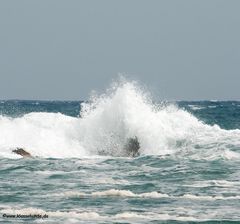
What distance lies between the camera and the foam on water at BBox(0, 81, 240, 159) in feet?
98.0

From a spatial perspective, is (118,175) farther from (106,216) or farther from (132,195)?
(106,216)

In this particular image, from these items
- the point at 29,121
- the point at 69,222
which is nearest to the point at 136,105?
the point at 29,121

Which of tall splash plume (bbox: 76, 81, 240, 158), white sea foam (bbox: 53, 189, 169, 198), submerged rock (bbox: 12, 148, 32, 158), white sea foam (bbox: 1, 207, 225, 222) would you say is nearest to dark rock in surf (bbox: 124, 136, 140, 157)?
tall splash plume (bbox: 76, 81, 240, 158)

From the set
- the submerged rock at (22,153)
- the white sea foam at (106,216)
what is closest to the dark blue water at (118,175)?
the white sea foam at (106,216)

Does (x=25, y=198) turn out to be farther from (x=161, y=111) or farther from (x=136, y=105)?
(x=161, y=111)

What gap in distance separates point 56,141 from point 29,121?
5.18 metres

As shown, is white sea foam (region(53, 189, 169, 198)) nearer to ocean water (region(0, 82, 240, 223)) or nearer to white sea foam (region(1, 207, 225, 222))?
ocean water (region(0, 82, 240, 223))

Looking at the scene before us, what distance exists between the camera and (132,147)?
3056 centimetres

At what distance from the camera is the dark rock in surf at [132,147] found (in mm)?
29684

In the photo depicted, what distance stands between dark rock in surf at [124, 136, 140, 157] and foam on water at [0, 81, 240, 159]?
196mm

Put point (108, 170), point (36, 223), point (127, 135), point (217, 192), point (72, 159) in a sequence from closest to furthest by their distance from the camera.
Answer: point (36, 223) < point (217, 192) < point (108, 170) < point (72, 159) < point (127, 135)

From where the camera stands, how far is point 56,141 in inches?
1266

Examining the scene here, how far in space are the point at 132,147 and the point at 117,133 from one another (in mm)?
2026

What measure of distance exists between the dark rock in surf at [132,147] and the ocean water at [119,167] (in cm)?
19
